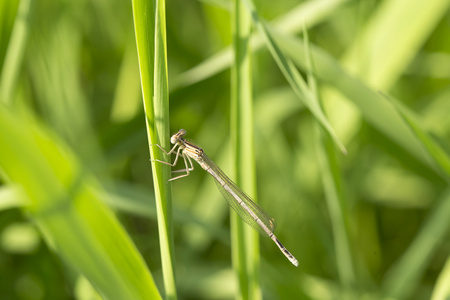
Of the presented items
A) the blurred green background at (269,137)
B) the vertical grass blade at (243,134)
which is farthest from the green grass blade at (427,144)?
the vertical grass blade at (243,134)

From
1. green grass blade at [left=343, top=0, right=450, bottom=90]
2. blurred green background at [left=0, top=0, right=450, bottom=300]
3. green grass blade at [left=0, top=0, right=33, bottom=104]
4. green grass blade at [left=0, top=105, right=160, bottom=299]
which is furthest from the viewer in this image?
green grass blade at [left=343, top=0, right=450, bottom=90]

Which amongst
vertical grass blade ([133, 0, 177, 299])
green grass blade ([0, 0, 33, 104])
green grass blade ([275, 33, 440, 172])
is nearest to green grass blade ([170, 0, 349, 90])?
green grass blade ([275, 33, 440, 172])

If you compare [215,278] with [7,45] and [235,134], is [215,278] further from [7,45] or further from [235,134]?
[7,45]

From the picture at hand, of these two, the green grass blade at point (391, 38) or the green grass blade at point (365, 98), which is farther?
the green grass blade at point (391, 38)

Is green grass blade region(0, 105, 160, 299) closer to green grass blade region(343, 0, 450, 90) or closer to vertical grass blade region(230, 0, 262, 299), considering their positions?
vertical grass blade region(230, 0, 262, 299)

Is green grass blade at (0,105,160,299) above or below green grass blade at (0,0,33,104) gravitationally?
below

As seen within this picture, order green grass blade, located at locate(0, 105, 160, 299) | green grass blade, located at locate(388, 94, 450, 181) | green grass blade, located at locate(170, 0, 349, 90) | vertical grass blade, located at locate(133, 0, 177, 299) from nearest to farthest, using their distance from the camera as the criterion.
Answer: green grass blade, located at locate(0, 105, 160, 299) → vertical grass blade, located at locate(133, 0, 177, 299) → green grass blade, located at locate(388, 94, 450, 181) → green grass blade, located at locate(170, 0, 349, 90)

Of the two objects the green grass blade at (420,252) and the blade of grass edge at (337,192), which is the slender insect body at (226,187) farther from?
the green grass blade at (420,252)
